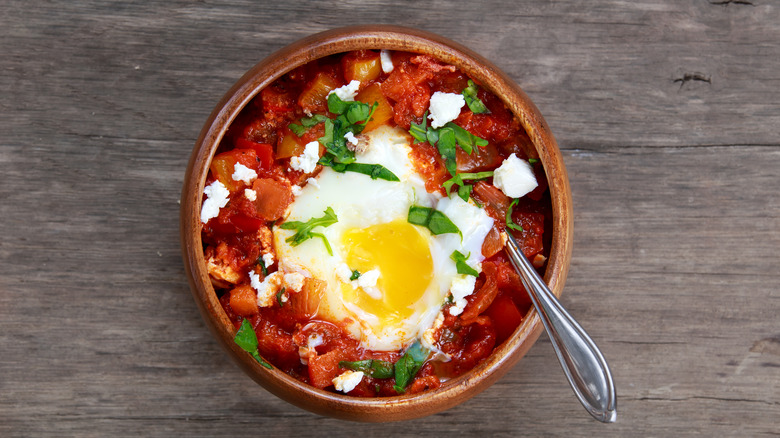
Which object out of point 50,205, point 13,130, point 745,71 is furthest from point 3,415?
point 745,71

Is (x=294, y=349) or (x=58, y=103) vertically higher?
(x=58, y=103)

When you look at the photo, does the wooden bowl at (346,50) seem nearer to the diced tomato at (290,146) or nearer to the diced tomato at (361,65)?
the diced tomato at (361,65)

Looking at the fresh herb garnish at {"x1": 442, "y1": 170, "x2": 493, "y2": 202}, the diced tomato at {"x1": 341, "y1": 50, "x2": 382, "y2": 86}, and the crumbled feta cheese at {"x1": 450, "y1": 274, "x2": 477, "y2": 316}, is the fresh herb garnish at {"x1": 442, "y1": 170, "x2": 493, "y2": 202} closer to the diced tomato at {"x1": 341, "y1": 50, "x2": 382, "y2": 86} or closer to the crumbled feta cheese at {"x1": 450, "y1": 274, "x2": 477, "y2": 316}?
the crumbled feta cheese at {"x1": 450, "y1": 274, "x2": 477, "y2": 316}

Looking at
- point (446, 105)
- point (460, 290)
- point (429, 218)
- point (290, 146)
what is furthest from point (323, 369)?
point (446, 105)

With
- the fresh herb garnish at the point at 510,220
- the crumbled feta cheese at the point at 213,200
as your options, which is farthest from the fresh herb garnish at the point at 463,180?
the crumbled feta cheese at the point at 213,200

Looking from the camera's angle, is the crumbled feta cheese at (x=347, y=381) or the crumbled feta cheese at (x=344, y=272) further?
the crumbled feta cheese at (x=344, y=272)

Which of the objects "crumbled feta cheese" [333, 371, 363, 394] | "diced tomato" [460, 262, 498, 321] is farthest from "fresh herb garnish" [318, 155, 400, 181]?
"crumbled feta cheese" [333, 371, 363, 394]

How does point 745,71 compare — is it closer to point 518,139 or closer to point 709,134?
point 709,134
